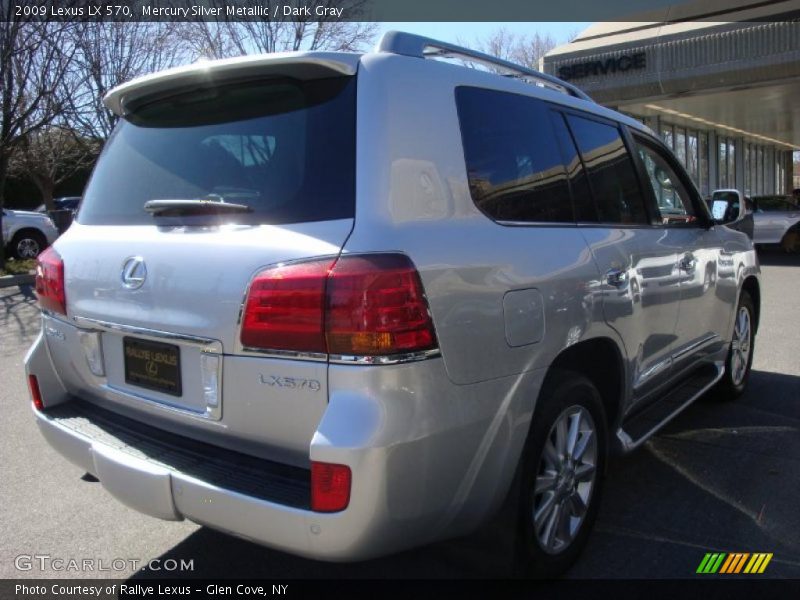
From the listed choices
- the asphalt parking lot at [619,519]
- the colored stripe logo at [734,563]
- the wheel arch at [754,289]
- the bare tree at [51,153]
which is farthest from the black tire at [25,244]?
the colored stripe logo at [734,563]

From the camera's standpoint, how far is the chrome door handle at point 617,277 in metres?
3.16

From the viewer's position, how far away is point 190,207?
2.55 m

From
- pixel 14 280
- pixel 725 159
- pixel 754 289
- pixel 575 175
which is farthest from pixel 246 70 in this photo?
pixel 725 159

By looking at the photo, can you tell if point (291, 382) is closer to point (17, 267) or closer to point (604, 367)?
point (604, 367)

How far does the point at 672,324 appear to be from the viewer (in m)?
3.88

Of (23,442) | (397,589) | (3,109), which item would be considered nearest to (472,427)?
(397,589)

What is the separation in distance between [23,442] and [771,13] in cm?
1651

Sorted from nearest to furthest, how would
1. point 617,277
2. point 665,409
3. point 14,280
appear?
Answer: point 617,277, point 665,409, point 14,280

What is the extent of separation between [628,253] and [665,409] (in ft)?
3.61

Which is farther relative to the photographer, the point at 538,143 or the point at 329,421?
the point at 538,143

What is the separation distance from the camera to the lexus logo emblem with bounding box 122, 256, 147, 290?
2578mm

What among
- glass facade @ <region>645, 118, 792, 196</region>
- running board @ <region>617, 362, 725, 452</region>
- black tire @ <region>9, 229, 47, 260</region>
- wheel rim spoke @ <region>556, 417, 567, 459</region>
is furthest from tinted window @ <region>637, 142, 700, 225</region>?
glass facade @ <region>645, 118, 792, 196</region>

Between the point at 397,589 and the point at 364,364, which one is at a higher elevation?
the point at 364,364

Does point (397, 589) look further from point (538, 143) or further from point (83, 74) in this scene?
point (83, 74)
